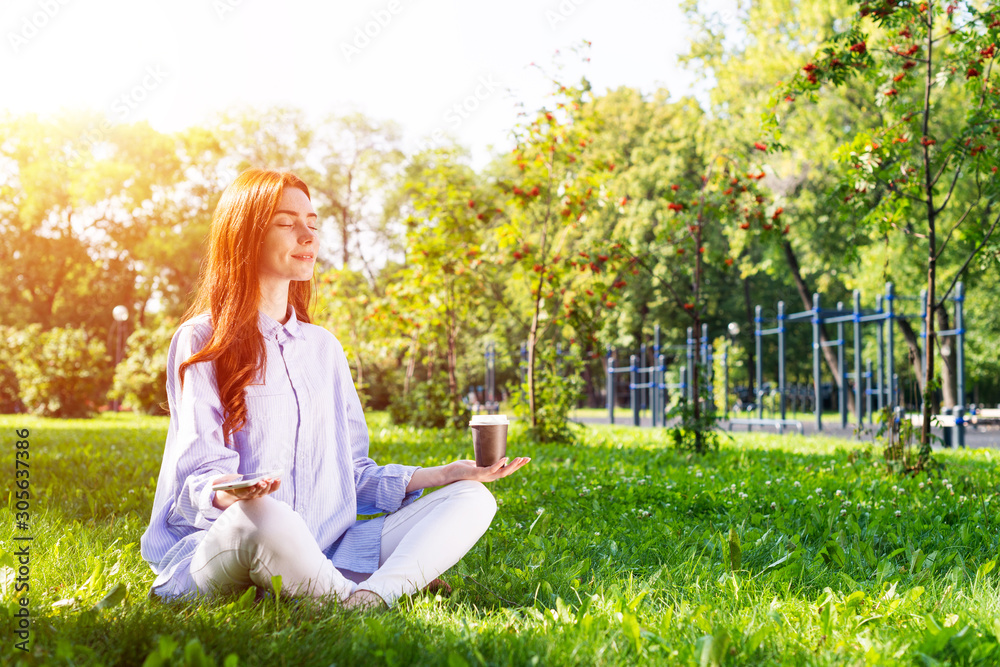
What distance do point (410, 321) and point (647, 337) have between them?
71.0 feet

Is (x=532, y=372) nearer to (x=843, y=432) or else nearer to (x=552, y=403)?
(x=552, y=403)

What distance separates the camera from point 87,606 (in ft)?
7.46

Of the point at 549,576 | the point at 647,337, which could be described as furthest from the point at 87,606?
the point at 647,337

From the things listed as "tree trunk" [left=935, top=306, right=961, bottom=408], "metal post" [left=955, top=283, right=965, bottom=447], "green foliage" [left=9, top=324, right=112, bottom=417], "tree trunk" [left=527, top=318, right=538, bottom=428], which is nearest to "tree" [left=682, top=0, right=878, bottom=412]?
"tree trunk" [left=935, top=306, right=961, bottom=408]

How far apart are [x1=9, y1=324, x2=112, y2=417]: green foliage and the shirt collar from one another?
15.2m

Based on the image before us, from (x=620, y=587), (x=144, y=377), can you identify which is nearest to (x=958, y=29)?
(x=620, y=587)

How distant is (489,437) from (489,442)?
0.7 inches

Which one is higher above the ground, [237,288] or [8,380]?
[237,288]

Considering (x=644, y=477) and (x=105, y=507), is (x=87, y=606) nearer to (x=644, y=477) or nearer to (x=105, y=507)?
(x=105, y=507)

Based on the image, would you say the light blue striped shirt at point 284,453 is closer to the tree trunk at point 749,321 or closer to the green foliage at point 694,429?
the green foliage at point 694,429

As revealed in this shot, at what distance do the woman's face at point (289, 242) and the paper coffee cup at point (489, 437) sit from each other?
77 cm

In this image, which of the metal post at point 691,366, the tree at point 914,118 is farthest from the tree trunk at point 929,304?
the metal post at point 691,366

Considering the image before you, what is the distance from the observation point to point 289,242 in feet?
8.07

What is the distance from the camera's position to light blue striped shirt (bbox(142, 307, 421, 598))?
7.11 ft
